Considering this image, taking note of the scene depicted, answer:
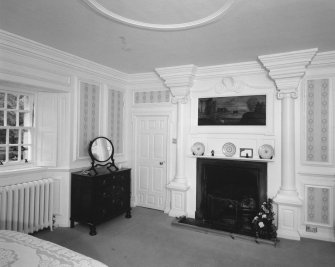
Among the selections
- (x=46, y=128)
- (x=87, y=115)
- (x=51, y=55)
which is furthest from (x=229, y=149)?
(x=51, y=55)

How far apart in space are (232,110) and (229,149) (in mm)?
665

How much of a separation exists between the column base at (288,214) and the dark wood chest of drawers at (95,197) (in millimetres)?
2529

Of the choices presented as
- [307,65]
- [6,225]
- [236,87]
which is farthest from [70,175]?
[307,65]

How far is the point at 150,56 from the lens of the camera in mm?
3602

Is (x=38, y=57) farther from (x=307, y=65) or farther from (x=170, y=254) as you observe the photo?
(x=307, y=65)

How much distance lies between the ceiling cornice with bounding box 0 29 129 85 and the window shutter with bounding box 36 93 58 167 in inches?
22.4

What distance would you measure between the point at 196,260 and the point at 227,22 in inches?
108

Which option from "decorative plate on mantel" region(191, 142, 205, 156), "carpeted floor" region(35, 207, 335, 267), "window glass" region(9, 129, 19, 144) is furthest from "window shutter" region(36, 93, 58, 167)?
"decorative plate on mantel" region(191, 142, 205, 156)

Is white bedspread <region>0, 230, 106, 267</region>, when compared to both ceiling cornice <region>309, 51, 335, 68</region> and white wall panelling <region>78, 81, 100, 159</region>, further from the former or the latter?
ceiling cornice <region>309, 51, 335, 68</region>

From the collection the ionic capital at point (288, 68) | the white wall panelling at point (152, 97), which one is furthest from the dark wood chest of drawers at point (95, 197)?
the ionic capital at point (288, 68)

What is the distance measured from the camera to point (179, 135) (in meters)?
4.36

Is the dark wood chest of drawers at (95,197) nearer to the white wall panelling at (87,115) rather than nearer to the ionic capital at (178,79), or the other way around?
the white wall panelling at (87,115)

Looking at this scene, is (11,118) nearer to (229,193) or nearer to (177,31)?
(177,31)

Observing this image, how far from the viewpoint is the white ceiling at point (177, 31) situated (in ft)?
7.22
